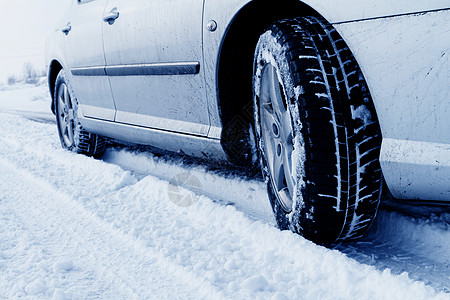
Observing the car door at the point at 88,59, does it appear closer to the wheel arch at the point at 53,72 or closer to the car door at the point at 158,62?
the car door at the point at 158,62

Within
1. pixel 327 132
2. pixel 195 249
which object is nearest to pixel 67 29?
pixel 195 249

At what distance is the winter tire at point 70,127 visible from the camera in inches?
146

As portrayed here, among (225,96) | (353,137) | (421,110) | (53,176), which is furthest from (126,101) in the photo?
(421,110)

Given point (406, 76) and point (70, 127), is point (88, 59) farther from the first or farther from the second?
point (406, 76)

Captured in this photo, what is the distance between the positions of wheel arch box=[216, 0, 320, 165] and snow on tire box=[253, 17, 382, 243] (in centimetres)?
26

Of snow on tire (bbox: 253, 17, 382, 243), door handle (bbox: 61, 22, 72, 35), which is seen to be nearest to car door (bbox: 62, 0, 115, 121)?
door handle (bbox: 61, 22, 72, 35)

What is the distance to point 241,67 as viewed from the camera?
6.80 feet

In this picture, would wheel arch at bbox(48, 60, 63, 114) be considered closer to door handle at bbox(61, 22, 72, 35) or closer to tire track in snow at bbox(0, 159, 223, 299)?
door handle at bbox(61, 22, 72, 35)

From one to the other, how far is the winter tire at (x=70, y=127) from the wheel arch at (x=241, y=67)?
77.3 inches

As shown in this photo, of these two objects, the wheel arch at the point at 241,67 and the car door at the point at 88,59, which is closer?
the wheel arch at the point at 241,67

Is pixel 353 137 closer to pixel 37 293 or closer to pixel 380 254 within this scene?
pixel 380 254

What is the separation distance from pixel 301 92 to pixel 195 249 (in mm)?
715

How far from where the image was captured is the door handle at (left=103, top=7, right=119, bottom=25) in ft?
8.56

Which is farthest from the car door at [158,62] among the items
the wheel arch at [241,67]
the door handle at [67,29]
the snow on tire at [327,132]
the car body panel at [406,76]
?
the door handle at [67,29]
